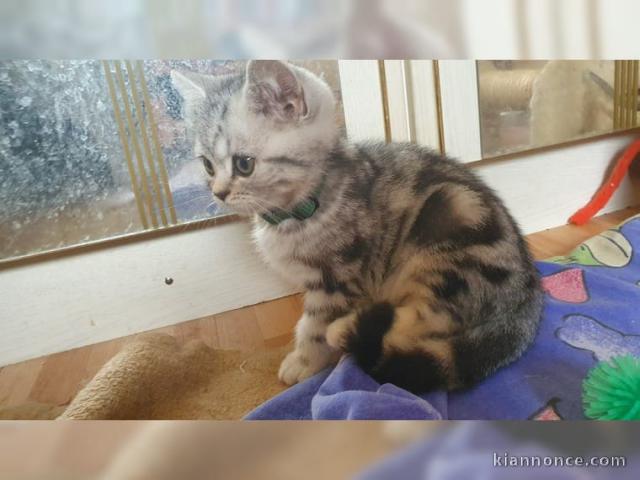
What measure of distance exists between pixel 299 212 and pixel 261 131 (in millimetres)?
135

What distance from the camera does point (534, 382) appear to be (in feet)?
1.83

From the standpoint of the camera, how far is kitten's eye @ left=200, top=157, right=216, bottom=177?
0.47m

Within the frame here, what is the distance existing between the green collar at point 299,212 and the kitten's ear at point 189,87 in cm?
19

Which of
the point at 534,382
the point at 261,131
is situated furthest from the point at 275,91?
the point at 534,382

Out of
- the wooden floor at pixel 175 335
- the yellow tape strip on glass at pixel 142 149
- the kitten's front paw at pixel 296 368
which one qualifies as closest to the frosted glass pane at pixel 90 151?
the yellow tape strip on glass at pixel 142 149

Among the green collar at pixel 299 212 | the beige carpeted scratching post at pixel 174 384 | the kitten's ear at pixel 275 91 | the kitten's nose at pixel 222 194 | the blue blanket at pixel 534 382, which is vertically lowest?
the blue blanket at pixel 534 382

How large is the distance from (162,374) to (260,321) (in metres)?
0.11

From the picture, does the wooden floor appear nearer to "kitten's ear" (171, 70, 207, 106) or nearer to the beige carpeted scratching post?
the beige carpeted scratching post

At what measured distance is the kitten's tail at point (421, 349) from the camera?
513 mm

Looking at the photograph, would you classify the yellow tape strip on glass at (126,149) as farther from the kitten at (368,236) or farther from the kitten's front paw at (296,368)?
the kitten's front paw at (296,368)

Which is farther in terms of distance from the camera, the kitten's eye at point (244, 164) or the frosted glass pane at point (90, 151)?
the kitten's eye at point (244, 164)

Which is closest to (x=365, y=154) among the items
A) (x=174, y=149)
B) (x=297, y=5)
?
(x=174, y=149)

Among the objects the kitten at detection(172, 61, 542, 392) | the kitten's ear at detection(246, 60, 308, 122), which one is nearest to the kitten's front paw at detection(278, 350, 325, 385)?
the kitten at detection(172, 61, 542, 392)

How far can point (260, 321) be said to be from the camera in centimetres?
56
